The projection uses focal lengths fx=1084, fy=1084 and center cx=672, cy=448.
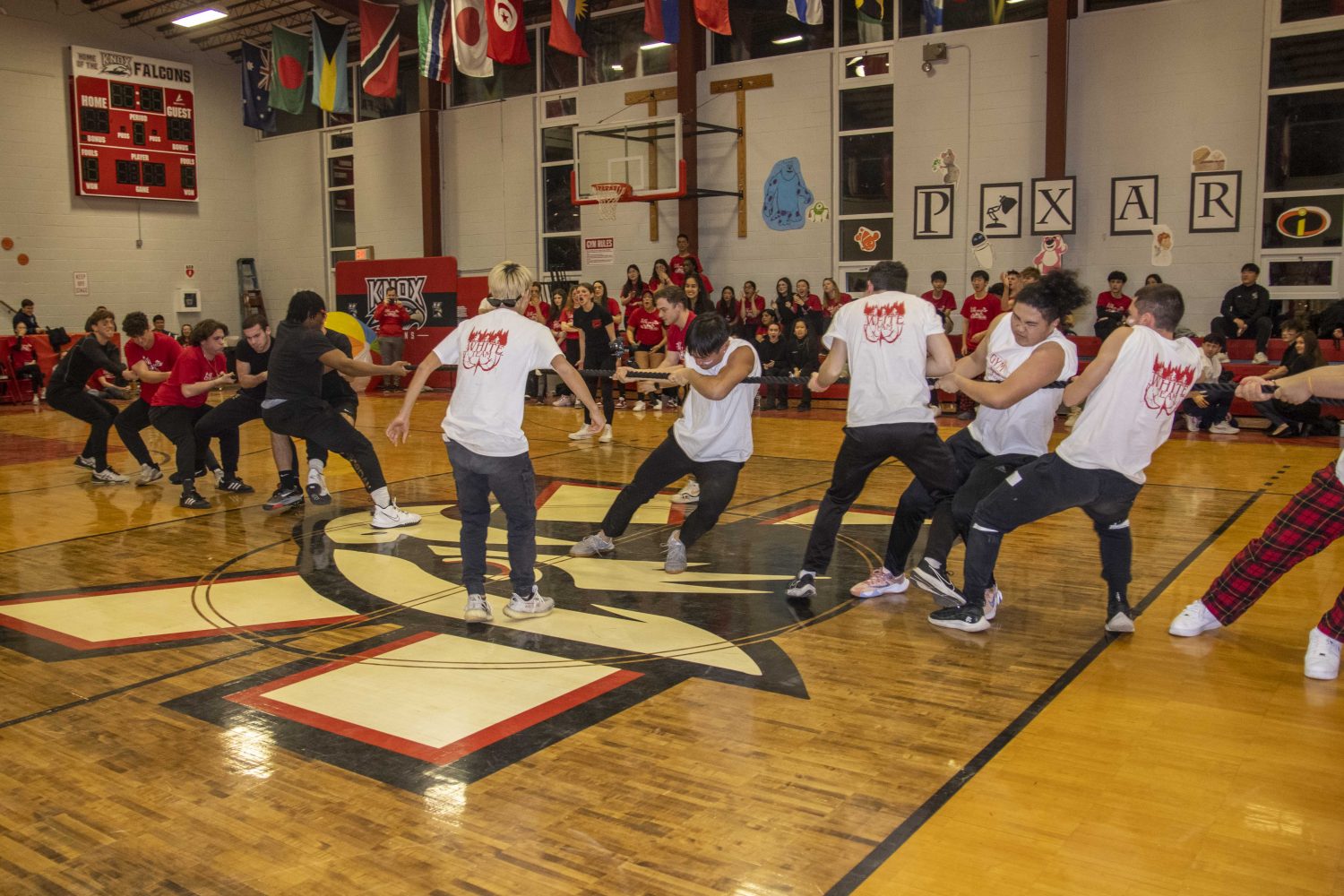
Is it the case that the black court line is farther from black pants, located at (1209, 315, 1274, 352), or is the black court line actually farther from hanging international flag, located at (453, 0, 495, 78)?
hanging international flag, located at (453, 0, 495, 78)

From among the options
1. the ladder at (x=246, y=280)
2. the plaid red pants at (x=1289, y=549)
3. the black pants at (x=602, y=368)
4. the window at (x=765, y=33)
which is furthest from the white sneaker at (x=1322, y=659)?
the ladder at (x=246, y=280)

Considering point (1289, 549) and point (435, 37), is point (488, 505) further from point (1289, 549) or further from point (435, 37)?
point (435, 37)

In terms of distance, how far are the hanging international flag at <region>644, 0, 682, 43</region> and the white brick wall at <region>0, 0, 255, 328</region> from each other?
12.6 metres

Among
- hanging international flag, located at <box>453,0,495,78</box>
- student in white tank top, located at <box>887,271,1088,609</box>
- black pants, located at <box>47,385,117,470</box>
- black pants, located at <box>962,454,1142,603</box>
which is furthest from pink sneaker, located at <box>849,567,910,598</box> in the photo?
hanging international flag, located at <box>453,0,495,78</box>

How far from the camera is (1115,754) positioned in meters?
3.77

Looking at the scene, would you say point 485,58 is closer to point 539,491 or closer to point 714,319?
point 539,491

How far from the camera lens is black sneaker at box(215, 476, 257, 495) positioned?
367 inches

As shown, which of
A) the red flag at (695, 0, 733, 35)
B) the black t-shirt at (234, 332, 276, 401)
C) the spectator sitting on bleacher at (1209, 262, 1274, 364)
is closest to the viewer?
the black t-shirt at (234, 332, 276, 401)

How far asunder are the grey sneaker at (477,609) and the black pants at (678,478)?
50.6 inches

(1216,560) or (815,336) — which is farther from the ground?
(815,336)

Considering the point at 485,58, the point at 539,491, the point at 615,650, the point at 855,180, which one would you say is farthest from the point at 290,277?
the point at 615,650

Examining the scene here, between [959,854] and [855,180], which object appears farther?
[855,180]

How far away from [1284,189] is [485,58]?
1196 centimetres

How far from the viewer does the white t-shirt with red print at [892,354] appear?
518cm
